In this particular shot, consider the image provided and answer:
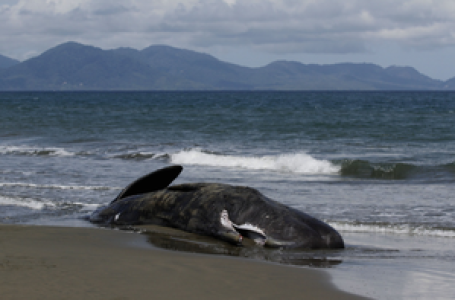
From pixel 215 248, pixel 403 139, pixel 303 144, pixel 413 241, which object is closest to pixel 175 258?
pixel 215 248

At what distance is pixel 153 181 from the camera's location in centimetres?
955

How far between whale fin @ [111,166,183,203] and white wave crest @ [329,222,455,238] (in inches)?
113

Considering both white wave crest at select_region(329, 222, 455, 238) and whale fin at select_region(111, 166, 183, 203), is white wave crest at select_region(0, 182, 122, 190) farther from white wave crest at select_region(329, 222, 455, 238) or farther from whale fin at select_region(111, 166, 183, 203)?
white wave crest at select_region(329, 222, 455, 238)

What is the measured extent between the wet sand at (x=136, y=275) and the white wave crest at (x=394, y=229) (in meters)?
3.29

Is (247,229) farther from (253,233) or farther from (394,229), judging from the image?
(394,229)

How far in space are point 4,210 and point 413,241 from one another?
24.1 ft

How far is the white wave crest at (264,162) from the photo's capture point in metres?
19.0

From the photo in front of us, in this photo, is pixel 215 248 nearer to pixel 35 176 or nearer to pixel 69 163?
pixel 35 176

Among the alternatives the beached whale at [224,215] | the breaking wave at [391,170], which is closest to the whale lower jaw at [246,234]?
the beached whale at [224,215]

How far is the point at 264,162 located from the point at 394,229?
10.8 m

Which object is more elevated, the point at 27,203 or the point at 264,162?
the point at 264,162

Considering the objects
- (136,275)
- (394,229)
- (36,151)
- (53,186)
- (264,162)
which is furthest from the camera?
(36,151)

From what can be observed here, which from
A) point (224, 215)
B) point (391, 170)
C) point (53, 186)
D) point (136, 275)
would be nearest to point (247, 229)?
point (224, 215)

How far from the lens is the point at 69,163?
20156mm
